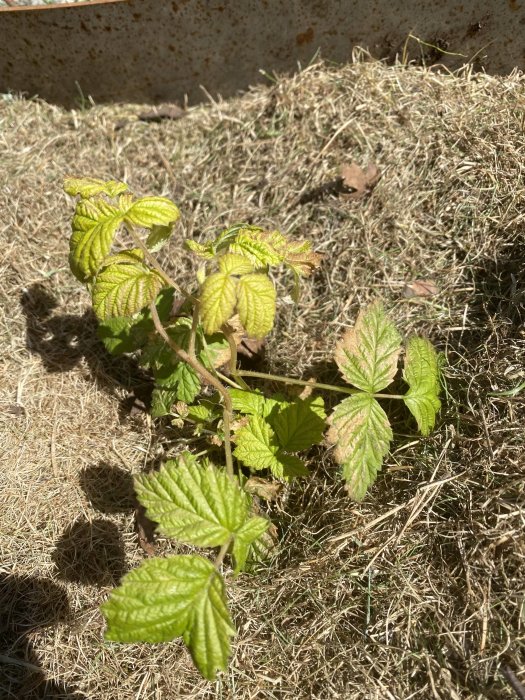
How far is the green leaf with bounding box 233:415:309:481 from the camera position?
1.81 m

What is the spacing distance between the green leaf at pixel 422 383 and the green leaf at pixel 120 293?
0.85 m

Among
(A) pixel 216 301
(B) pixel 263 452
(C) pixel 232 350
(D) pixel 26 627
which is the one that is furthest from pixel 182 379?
(D) pixel 26 627

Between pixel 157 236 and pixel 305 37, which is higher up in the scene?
pixel 305 37

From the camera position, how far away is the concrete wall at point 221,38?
236 centimetres

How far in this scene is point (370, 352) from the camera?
1.78m

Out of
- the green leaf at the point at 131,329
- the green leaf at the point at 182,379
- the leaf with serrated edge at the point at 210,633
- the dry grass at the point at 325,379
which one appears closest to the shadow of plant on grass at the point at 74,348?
the dry grass at the point at 325,379

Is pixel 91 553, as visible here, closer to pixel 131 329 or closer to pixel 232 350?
pixel 131 329

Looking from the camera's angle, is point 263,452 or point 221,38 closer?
point 263,452

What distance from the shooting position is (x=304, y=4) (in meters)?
2.36

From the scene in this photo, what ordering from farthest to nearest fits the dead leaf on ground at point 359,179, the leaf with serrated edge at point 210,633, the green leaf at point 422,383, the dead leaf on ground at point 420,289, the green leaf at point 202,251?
1. the dead leaf on ground at point 359,179
2. the dead leaf on ground at point 420,289
3. the green leaf at point 422,383
4. the green leaf at point 202,251
5. the leaf with serrated edge at point 210,633

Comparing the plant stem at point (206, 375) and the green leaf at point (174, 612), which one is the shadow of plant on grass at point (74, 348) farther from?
the green leaf at point (174, 612)

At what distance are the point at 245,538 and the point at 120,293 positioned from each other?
697 mm

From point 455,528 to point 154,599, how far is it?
3.12 feet

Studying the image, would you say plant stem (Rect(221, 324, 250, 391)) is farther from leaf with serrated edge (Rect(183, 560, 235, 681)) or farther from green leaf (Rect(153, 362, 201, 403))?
leaf with serrated edge (Rect(183, 560, 235, 681))
